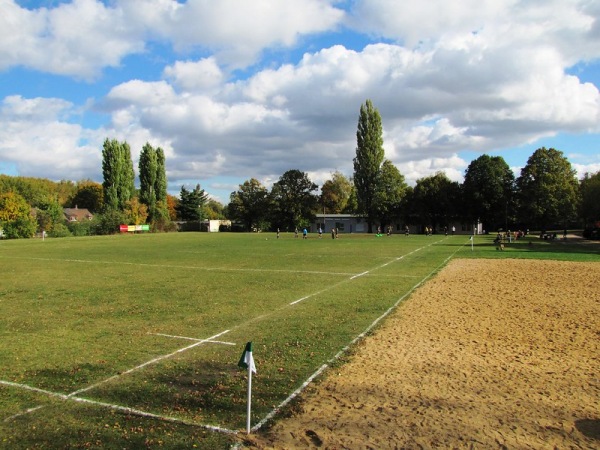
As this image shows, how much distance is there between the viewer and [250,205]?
306ft

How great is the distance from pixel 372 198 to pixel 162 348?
6867 centimetres

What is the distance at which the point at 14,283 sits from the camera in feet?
54.4

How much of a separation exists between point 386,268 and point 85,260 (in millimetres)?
17568

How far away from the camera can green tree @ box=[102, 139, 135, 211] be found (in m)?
75.8

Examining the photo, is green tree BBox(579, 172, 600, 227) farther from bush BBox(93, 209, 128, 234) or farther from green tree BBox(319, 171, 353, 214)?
bush BBox(93, 209, 128, 234)

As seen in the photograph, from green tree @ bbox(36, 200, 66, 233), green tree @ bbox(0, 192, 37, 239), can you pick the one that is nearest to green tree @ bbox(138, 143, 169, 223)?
green tree @ bbox(36, 200, 66, 233)

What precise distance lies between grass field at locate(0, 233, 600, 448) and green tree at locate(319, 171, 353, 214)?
92.3 metres

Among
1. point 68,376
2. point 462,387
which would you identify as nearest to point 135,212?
point 68,376

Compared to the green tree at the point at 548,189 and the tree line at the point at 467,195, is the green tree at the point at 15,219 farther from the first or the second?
the green tree at the point at 548,189

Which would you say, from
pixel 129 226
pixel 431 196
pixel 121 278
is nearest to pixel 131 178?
pixel 129 226

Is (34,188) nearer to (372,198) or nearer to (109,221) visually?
(109,221)

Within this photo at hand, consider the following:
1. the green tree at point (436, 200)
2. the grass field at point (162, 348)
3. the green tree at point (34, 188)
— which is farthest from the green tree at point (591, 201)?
the green tree at point (34, 188)

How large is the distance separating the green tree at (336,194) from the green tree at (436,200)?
112ft

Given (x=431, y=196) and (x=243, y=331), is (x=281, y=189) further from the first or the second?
(x=243, y=331)
